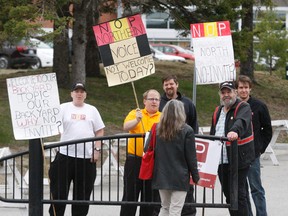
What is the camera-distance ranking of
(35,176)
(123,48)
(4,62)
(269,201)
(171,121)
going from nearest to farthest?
(171,121) < (35,176) < (123,48) < (269,201) < (4,62)

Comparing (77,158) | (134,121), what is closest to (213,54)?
(134,121)

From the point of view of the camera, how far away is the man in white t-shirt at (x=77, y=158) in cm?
937

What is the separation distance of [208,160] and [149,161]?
696 millimetres

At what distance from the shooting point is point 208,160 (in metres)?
8.65

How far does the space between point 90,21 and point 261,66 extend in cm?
1401

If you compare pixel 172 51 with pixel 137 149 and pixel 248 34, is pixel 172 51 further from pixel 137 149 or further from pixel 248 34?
pixel 137 149

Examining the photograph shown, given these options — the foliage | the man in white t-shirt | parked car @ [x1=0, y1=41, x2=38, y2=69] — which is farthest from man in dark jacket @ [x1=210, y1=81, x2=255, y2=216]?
parked car @ [x1=0, y1=41, x2=38, y2=69]

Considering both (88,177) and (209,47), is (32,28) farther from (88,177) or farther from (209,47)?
(88,177)

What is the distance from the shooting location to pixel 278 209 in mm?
11039

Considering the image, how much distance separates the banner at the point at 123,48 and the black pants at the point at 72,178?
1.04m

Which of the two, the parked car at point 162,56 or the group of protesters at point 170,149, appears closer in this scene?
the group of protesters at point 170,149

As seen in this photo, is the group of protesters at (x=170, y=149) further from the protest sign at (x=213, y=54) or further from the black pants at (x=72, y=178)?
the protest sign at (x=213, y=54)

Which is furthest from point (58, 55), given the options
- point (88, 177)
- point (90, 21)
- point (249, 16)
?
point (88, 177)

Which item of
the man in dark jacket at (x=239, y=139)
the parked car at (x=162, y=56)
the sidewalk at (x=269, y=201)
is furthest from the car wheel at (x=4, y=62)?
the man in dark jacket at (x=239, y=139)
